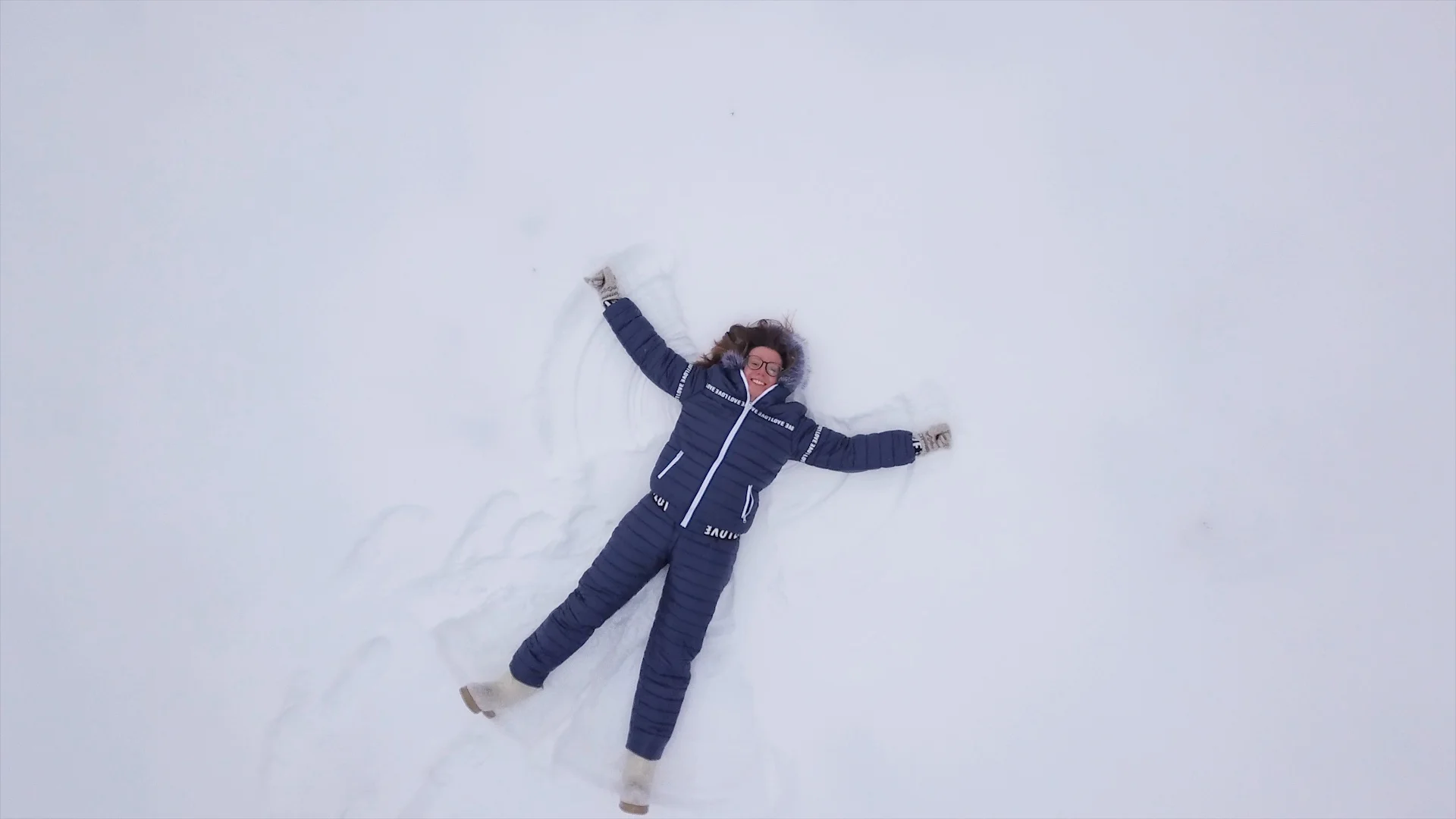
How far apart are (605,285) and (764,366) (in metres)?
0.68

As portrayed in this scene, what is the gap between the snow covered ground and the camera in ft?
9.19

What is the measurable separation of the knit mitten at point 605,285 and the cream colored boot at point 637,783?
65.2 inches

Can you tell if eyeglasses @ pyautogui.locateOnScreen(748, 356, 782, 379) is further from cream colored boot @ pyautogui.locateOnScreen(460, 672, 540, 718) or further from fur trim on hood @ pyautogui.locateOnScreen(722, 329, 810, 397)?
cream colored boot @ pyautogui.locateOnScreen(460, 672, 540, 718)

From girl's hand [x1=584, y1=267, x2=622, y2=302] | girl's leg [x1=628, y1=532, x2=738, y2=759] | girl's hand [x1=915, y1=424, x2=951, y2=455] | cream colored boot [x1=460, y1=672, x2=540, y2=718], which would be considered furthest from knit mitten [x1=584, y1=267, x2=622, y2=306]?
cream colored boot [x1=460, y1=672, x2=540, y2=718]

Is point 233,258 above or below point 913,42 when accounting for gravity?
below

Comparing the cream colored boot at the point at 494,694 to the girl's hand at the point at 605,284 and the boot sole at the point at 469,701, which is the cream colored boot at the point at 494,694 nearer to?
the boot sole at the point at 469,701

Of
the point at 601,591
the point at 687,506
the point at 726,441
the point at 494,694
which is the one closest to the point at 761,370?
the point at 726,441

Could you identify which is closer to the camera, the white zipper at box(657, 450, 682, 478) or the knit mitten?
the white zipper at box(657, 450, 682, 478)

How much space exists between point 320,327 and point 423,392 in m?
0.46

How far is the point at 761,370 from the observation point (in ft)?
8.59

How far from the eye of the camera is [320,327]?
2.86 metres

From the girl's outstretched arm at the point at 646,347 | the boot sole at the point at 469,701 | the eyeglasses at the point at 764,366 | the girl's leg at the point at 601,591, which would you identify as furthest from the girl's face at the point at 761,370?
the boot sole at the point at 469,701

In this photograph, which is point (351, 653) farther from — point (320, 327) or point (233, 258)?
point (233, 258)

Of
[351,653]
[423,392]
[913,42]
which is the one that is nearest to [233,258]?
[423,392]
